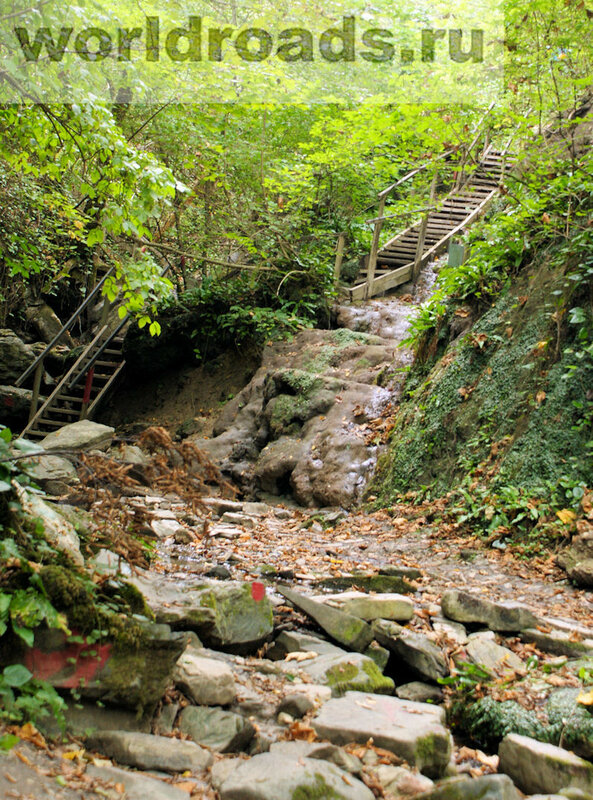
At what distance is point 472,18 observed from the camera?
15.4m

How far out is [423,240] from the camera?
14766 millimetres

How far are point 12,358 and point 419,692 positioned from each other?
13526mm

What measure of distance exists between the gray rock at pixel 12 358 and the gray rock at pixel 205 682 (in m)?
13.1

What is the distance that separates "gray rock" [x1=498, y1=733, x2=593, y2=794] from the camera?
2311mm

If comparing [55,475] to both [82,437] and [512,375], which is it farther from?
[512,375]

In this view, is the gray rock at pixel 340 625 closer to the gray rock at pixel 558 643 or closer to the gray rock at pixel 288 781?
the gray rock at pixel 558 643

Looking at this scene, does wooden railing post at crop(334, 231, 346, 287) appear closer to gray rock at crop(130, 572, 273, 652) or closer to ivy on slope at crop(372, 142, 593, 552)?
ivy on slope at crop(372, 142, 593, 552)

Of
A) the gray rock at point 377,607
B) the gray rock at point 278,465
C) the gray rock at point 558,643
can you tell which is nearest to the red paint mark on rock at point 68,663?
the gray rock at point 377,607

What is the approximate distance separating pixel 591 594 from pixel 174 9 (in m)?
11.9

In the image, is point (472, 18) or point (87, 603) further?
point (472, 18)

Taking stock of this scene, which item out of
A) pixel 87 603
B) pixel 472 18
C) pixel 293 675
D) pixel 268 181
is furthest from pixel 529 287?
pixel 472 18

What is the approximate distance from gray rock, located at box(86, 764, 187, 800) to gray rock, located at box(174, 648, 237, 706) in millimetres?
557

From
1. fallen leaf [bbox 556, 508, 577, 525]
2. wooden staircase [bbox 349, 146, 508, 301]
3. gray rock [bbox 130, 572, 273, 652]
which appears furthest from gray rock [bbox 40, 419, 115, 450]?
wooden staircase [bbox 349, 146, 508, 301]

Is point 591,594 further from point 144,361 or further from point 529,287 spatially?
point 144,361
